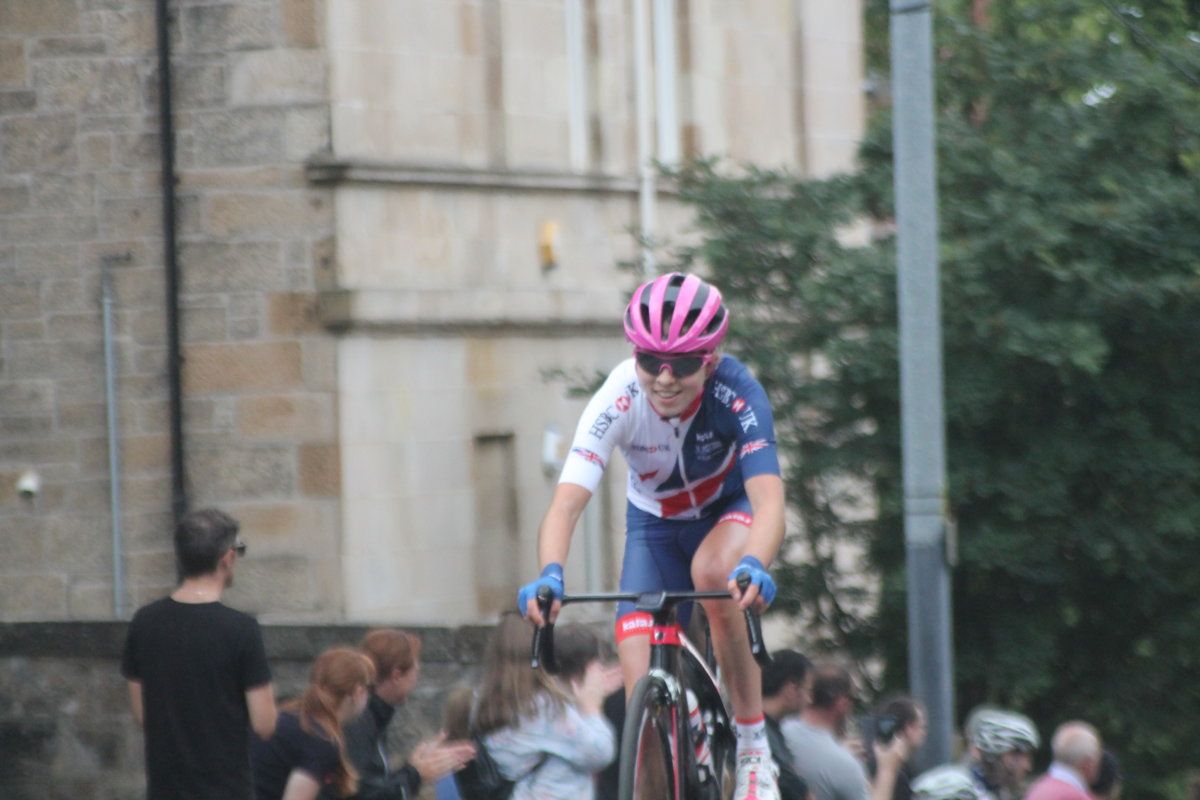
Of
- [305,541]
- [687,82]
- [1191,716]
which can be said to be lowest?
[1191,716]

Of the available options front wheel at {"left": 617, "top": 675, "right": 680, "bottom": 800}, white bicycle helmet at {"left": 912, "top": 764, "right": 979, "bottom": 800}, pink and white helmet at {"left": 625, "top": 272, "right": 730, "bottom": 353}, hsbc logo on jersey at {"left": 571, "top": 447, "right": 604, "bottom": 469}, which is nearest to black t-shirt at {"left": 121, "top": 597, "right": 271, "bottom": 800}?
hsbc logo on jersey at {"left": 571, "top": 447, "right": 604, "bottom": 469}

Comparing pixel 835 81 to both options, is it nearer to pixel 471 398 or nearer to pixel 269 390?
pixel 471 398

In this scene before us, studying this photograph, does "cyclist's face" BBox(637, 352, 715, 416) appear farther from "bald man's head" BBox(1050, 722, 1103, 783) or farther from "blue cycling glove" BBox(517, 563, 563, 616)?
"bald man's head" BBox(1050, 722, 1103, 783)

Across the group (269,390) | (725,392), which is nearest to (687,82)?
(269,390)

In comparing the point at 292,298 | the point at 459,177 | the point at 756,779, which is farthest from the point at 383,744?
the point at 459,177

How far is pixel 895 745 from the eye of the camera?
10.5 m

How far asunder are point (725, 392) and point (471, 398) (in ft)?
35.8

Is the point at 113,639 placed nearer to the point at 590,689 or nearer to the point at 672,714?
the point at 590,689

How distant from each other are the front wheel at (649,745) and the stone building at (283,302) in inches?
364

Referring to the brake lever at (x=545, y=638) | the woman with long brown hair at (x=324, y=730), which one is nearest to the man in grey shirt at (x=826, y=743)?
the woman with long brown hair at (x=324, y=730)

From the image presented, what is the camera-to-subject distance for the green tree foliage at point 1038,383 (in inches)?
586

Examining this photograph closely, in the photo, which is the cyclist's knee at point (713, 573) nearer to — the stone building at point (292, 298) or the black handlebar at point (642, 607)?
the black handlebar at point (642, 607)

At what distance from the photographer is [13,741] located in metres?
13.4

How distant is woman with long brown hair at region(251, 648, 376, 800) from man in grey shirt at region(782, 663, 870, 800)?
5.92 feet
